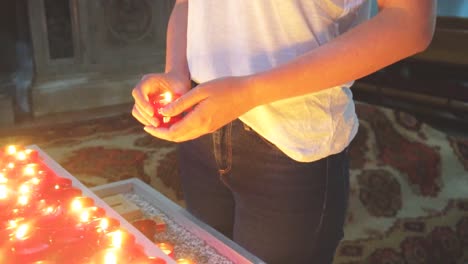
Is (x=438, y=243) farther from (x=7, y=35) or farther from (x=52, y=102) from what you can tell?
(x=7, y=35)

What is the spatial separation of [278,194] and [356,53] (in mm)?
225

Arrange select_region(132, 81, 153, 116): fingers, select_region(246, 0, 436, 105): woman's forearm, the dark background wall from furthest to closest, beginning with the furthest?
the dark background wall, select_region(132, 81, 153, 116): fingers, select_region(246, 0, 436, 105): woman's forearm

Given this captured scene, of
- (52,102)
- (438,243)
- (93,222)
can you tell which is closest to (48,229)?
(93,222)

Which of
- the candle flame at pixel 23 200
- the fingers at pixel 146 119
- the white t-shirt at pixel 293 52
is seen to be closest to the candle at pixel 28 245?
the candle flame at pixel 23 200

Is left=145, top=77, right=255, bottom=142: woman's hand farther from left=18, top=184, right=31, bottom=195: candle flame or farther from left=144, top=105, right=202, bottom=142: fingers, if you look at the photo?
left=18, top=184, right=31, bottom=195: candle flame

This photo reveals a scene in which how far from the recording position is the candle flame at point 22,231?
69cm

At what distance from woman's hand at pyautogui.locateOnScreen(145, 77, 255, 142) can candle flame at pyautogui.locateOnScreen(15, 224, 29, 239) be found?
0.25 metres

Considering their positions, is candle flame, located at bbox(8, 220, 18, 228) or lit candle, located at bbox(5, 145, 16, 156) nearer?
candle flame, located at bbox(8, 220, 18, 228)

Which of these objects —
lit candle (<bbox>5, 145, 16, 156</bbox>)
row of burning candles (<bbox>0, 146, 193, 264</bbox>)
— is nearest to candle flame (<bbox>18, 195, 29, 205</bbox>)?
row of burning candles (<bbox>0, 146, 193, 264</bbox>)

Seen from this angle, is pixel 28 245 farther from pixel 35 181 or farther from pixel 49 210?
pixel 35 181

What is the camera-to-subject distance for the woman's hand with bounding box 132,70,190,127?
0.73m

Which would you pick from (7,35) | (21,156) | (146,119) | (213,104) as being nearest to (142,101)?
(146,119)

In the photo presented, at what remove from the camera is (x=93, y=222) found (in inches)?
28.8

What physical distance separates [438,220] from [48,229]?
5.78 feet
